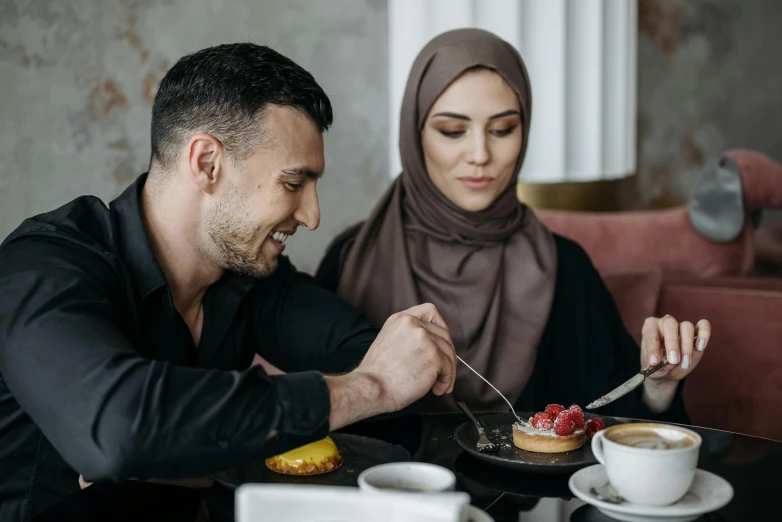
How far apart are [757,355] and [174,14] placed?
6.54 ft

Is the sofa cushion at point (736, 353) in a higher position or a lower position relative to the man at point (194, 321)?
lower

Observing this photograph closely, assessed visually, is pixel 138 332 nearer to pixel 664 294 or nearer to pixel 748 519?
pixel 748 519

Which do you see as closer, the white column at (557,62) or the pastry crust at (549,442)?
the pastry crust at (549,442)

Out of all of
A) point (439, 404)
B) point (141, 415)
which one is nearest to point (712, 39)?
point (439, 404)

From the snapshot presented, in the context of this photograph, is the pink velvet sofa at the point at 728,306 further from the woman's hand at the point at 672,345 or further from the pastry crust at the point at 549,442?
the pastry crust at the point at 549,442

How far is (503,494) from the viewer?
1.06m

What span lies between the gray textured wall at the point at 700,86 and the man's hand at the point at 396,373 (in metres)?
2.93

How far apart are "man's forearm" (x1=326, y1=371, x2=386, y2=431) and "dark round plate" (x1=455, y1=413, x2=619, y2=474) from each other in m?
0.15

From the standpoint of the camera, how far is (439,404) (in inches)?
73.0

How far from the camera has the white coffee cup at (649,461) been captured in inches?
35.2

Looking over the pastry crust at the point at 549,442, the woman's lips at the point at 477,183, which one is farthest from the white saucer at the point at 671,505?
the woman's lips at the point at 477,183

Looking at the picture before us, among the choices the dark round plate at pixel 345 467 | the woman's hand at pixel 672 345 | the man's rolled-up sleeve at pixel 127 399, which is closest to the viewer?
the man's rolled-up sleeve at pixel 127 399

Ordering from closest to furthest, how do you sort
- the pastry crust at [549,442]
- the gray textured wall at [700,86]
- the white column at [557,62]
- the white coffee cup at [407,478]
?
the white coffee cup at [407,478] → the pastry crust at [549,442] → the white column at [557,62] → the gray textured wall at [700,86]

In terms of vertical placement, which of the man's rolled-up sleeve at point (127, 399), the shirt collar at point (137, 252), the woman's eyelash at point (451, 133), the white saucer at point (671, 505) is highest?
the woman's eyelash at point (451, 133)
